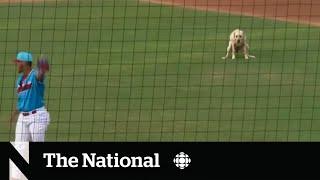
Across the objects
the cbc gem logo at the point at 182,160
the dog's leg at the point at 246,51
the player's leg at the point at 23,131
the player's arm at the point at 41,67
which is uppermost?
the dog's leg at the point at 246,51

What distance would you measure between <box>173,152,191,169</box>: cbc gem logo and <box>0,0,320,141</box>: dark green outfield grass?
4.91 meters

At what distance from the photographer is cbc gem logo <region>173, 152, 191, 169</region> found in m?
8.69

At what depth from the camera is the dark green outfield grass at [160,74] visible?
14609 millimetres

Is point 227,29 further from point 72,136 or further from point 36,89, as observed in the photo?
point 36,89

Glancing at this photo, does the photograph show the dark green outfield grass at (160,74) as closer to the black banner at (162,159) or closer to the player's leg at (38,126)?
the player's leg at (38,126)

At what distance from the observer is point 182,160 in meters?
8.70

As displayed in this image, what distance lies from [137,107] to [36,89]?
5.23 metres

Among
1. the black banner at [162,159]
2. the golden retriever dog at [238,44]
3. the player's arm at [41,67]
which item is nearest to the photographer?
the black banner at [162,159]

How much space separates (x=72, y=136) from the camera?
13.9 metres

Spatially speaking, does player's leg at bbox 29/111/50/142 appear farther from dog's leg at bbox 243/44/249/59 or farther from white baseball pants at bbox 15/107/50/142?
dog's leg at bbox 243/44/249/59

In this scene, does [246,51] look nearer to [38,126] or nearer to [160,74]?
[160,74]

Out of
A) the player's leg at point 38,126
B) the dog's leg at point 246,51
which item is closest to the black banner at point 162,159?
the player's leg at point 38,126

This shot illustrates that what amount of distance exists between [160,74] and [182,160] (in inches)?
419

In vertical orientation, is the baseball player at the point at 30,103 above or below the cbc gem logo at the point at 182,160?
above
